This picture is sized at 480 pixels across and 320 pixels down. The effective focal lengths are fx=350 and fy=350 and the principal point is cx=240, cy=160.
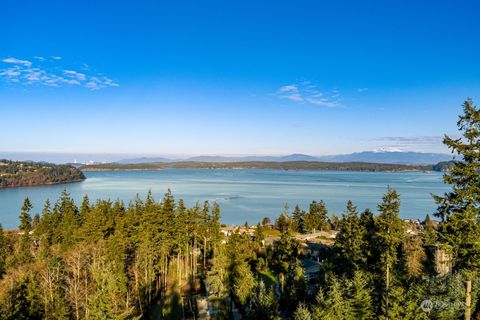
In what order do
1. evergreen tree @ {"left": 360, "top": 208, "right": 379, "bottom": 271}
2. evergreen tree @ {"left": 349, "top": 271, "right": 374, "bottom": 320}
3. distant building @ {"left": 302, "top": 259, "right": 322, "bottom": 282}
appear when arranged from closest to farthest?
evergreen tree @ {"left": 349, "top": 271, "right": 374, "bottom": 320} < evergreen tree @ {"left": 360, "top": 208, "right": 379, "bottom": 271} < distant building @ {"left": 302, "top": 259, "right": 322, "bottom": 282}

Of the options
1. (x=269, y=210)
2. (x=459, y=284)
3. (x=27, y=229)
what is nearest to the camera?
(x=459, y=284)

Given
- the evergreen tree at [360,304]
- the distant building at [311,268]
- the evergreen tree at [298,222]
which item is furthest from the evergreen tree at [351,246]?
the evergreen tree at [298,222]

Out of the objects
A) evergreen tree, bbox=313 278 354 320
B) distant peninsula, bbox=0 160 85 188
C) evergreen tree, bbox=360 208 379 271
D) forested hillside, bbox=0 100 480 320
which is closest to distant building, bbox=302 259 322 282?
forested hillside, bbox=0 100 480 320

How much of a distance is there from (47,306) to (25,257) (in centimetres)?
1561

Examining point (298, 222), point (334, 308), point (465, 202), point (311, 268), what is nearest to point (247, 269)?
point (334, 308)

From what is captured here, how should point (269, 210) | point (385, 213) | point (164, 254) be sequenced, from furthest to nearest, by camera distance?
1. point (269, 210)
2. point (164, 254)
3. point (385, 213)

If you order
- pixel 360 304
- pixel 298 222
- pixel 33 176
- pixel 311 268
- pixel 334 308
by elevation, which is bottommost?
pixel 298 222

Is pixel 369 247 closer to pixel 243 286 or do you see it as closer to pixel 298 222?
pixel 243 286

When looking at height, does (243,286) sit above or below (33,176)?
below

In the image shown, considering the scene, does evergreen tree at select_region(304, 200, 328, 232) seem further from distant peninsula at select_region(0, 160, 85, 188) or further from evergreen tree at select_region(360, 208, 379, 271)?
distant peninsula at select_region(0, 160, 85, 188)

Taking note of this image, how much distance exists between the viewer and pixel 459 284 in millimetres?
16219

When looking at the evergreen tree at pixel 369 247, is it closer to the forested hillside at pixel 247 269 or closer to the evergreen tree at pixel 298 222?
the forested hillside at pixel 247 269

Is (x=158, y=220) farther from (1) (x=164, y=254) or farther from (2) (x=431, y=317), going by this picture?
(2) (x=431, y=317)

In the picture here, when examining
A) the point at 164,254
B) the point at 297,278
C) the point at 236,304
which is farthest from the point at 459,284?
the point at 164,254
